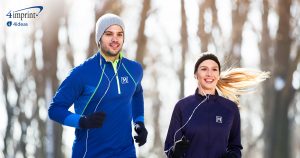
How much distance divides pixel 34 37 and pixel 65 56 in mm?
1758

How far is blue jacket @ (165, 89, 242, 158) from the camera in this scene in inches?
291

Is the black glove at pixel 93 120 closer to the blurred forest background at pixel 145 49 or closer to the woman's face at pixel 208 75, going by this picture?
the woman's face at pixel 208 75

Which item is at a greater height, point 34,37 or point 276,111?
point 34,37

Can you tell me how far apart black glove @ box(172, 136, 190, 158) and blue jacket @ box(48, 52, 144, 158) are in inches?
15.3

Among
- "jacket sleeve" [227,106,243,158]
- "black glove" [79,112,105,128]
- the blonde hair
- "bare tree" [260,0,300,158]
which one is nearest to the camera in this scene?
"black glove" [79,112,105,128]

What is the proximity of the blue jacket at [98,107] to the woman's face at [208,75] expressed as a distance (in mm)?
719

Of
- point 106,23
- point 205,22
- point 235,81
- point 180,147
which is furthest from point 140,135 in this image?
point 205,22

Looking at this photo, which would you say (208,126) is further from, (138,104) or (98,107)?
(98,107)

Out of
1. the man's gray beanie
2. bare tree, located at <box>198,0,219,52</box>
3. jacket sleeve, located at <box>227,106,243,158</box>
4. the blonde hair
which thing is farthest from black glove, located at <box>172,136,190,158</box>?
bare tree, located at <box>198,0,219,52</box>

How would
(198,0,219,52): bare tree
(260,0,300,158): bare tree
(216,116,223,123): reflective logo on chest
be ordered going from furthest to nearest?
1. (198,0,219,52): bare tree
2. (260,0,300,158): bare tree
3. (216,116,223,123): reflective logo on chest

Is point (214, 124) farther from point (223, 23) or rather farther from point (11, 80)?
point (11, 80)

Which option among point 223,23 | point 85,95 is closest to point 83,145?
point 85,95

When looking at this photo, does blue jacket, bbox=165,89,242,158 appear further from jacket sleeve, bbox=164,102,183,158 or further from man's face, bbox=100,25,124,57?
man's face, bbox=100,25,124,57

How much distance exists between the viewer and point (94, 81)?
286 inches
